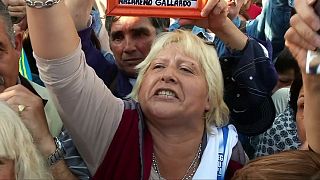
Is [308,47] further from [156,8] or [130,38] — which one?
[130,38]

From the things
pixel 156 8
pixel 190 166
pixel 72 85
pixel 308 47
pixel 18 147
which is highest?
pixel 308 47

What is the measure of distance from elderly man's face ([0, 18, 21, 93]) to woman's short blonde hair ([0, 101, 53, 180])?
459 mm

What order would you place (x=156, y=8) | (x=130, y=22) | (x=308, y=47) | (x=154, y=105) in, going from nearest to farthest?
(x=308, y=47) < (x=154, y=105) < (x=156, y=8) < (x=130, y=22)

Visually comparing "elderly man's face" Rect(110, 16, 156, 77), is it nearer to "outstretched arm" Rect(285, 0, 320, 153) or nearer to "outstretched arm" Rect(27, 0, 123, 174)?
"outstretched arm" Rect(27, 0, 123, 174)

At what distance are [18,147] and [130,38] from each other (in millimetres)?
1093

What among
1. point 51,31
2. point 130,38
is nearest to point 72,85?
point 51,31

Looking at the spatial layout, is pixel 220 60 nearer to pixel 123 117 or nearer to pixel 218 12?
pixel 218 12

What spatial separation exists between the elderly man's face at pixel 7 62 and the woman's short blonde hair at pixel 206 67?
463 millimetres

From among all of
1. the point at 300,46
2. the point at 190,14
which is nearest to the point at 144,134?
the point at 190,14

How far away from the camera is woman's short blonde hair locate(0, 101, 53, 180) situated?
1.58 meters

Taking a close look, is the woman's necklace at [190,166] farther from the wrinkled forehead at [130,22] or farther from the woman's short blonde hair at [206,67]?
the wrinkled forehead at [130,22]

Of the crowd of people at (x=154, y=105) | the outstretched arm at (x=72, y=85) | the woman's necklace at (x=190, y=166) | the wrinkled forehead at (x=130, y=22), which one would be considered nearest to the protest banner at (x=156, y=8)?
the crowd of people at (x=154, y=105)

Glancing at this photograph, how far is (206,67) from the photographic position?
78.5 inches

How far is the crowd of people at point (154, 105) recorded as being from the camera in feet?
4.87
